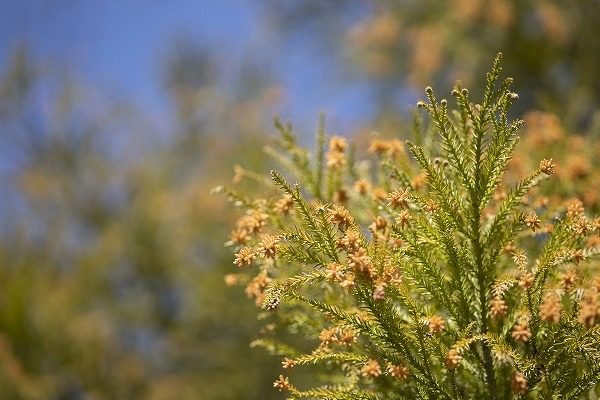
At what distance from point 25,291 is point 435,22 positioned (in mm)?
4382

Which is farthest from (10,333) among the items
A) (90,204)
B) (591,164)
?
(591,164)

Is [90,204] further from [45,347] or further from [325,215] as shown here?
[325,215]

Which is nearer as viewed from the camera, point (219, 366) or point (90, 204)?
point (219, 366)

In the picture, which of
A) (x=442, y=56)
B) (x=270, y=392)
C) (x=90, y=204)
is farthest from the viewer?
(x=90, y=204)

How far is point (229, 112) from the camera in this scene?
31.9ft

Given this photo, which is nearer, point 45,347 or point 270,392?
point 45,347

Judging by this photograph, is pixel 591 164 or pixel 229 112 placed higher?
pixel 229 112

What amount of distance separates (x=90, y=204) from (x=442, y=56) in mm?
5576

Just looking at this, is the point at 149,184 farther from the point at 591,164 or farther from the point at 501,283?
the point at 501,283

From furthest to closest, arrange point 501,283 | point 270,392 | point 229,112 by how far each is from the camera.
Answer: point 229,112, point 270,392, point 501,283

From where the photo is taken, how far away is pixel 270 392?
774 cm

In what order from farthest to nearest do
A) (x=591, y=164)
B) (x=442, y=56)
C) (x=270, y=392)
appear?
(x=270, y=392) < (x=442, y=56) < (x=591, y=164)

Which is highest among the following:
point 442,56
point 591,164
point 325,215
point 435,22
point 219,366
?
point 435,22

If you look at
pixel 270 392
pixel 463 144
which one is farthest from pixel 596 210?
pixel 270 392
